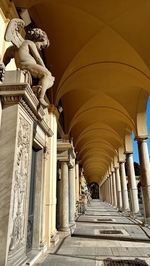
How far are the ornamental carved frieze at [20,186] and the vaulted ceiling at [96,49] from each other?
3.06 metres

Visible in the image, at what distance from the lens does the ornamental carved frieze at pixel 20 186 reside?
2.87 metres

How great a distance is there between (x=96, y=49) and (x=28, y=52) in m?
4.24

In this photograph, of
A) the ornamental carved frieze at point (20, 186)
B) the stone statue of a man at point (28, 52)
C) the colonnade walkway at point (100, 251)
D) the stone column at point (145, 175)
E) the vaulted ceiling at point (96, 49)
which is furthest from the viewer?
the stone column at point (145, 175)

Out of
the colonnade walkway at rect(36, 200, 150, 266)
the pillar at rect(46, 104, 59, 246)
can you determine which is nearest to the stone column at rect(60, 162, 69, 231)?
the colonnade walkway at rect(36, 200, 150, 266)

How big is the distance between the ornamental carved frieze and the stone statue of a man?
0.72 meters

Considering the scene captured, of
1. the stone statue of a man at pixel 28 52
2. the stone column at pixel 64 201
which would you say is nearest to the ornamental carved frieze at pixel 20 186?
the stone statue of a man at pixel 28 52

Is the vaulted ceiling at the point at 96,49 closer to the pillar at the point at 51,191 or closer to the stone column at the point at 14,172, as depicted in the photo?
the pillar at the point at 51,191

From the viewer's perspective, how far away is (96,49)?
7.11m

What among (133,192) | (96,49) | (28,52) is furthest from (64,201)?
(133,192)

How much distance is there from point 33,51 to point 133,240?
641 cm

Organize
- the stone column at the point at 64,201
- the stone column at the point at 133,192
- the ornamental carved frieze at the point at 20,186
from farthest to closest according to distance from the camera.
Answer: the stone column at the point at 133,192
the stone column at the point at 64,201
the ornamental carved frieze at the point at 20,186

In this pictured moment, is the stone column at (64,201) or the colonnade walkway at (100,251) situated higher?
the stone column at (64,201)

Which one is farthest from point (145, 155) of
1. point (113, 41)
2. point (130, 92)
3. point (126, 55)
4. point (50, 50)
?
point (50, 50)

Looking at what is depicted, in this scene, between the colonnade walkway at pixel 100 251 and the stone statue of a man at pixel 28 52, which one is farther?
the colonnade walkway at pixel 100 251
